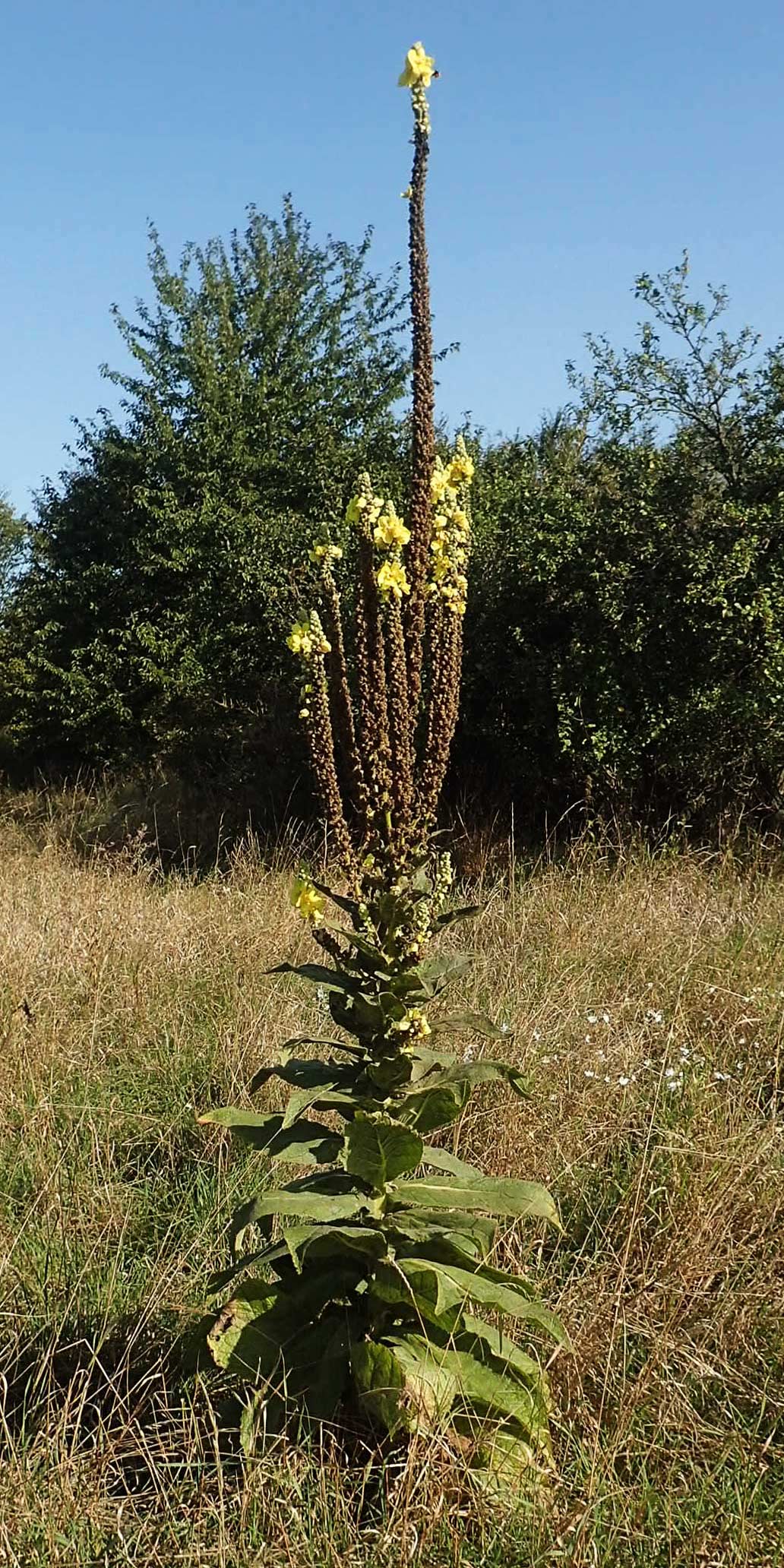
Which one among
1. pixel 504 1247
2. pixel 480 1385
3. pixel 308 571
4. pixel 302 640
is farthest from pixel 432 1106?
pixel 308 571

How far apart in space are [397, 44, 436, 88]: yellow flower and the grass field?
2736 mm

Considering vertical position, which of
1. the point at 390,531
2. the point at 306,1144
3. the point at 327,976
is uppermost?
the point at 390,531

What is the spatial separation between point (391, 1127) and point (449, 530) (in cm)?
134

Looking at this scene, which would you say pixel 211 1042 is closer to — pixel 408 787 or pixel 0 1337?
pixel 0 1337

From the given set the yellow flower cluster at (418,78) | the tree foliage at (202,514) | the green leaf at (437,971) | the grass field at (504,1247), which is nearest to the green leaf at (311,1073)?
the green leaf at (437,971)

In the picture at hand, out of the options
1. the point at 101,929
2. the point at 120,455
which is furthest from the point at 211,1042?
the point at 120,455

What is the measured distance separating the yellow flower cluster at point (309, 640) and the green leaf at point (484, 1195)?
1181 millimetres

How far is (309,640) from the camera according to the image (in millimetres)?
2857

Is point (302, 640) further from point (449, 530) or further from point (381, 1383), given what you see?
point (381, 1383)

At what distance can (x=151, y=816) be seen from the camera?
482 inches

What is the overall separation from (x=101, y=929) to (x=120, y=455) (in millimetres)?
9569

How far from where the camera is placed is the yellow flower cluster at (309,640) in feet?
9.30

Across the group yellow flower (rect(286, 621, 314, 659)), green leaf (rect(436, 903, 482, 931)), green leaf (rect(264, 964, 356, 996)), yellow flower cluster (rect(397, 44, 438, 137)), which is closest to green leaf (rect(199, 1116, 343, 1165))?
green leaf (rect(264, 964, 356, 996))

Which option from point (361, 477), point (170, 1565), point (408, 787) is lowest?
A: point (170, 1565)
